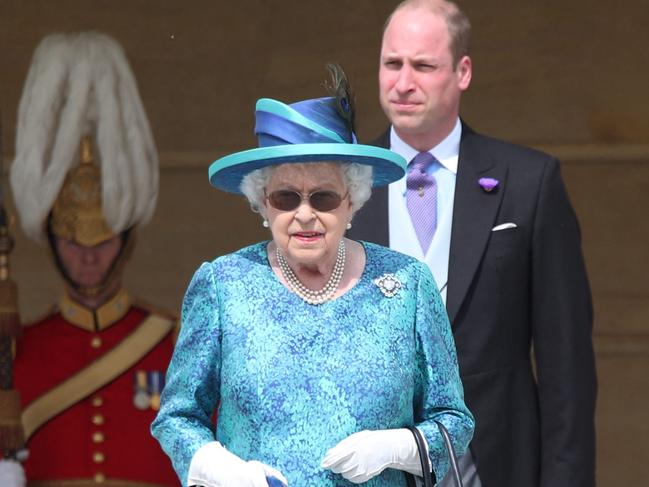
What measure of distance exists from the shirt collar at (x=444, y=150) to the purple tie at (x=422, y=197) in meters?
0.01

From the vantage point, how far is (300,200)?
11.2ft

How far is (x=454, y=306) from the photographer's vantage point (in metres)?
4.27

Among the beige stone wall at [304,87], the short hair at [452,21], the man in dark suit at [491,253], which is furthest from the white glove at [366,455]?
the beige stone wall at [304,87]

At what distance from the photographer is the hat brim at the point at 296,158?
3379mm

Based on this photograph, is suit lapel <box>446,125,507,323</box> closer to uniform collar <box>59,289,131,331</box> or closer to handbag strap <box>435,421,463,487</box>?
handbag strap <box>435,421,463,487</box>

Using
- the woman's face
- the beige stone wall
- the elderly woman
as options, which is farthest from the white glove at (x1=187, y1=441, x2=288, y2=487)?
the beige stone wall

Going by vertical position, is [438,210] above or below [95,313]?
above

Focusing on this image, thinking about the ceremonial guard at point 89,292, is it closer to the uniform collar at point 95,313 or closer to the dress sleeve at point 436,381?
the uniform collar at point 95,313

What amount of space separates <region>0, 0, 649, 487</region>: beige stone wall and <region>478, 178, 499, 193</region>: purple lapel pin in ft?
5.06

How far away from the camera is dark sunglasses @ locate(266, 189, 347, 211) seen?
3.42m

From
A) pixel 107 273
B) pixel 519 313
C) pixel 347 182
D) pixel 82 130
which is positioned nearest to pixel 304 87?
pixel 82 130

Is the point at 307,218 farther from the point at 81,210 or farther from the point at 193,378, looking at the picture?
the point at 81,210

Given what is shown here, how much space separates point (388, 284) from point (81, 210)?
1931 mm

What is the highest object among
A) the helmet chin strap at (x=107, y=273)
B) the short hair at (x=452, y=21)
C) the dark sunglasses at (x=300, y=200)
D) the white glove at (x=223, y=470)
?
the short hair at (x=452, y=21)
